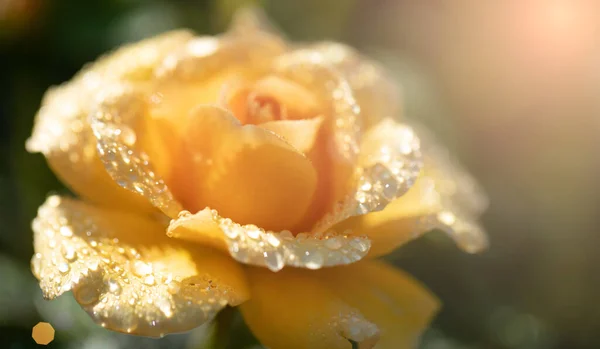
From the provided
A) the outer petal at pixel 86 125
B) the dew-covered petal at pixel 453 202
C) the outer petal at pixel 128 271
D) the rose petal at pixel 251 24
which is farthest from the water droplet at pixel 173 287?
the rose petal at pixel 251 24

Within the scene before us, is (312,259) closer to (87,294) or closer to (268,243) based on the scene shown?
(268,243)

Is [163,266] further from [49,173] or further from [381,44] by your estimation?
[381,44]

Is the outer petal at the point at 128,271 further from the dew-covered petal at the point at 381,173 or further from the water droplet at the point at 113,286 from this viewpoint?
the dew-covered petal at the point at 381,173

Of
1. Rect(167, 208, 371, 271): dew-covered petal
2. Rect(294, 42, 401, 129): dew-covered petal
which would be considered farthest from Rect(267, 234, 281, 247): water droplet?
Rect(294, 42, 401, 129): dew-covered petal

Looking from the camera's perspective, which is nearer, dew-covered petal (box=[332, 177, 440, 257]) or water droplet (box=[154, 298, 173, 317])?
water droplet (box=[154, 298, 173, 317])

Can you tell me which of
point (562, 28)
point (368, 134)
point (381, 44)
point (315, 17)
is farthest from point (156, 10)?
point (562, 28)

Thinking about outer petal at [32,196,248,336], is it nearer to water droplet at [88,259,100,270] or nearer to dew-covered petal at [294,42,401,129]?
water droplet at [88,259,100,270]
